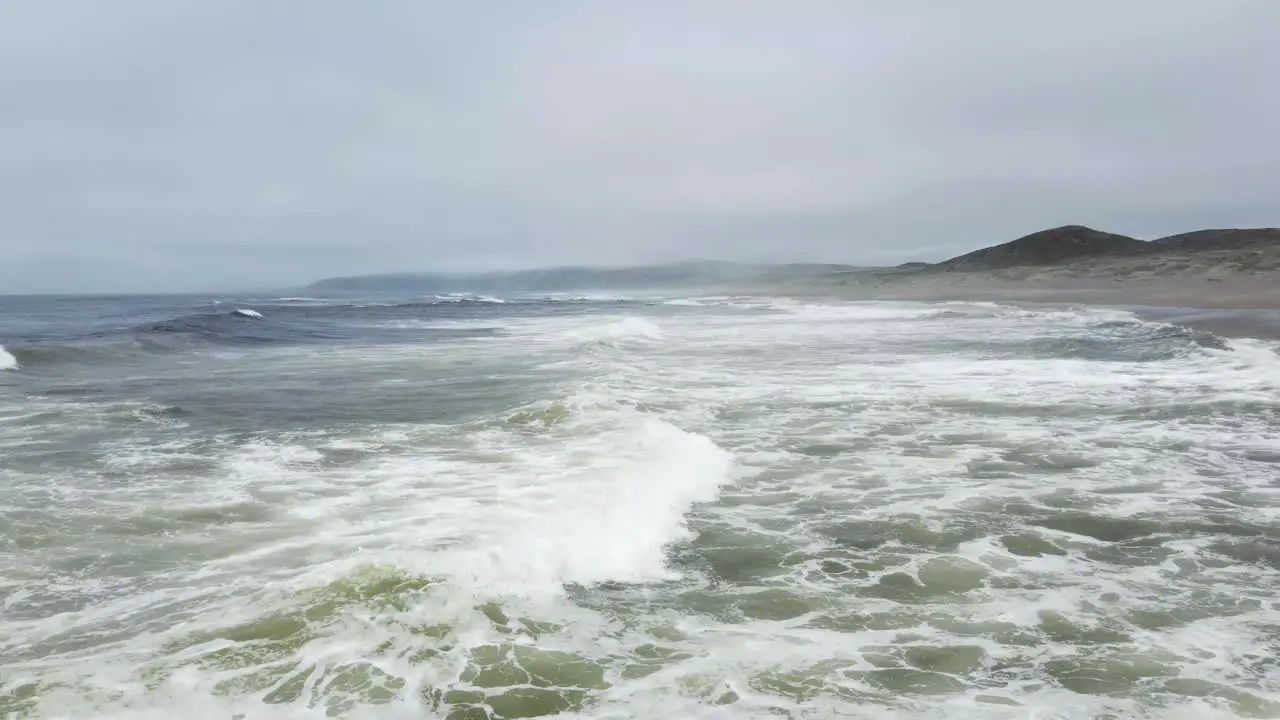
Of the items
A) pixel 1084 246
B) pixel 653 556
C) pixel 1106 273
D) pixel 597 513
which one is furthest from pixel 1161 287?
pixel 653 556

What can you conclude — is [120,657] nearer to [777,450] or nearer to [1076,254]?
[777,450]

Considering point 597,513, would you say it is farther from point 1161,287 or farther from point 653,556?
point 1161,287

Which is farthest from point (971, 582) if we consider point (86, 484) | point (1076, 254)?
point (1076, 254)

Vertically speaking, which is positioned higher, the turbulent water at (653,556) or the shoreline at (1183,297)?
the shoreline at (1183,297)

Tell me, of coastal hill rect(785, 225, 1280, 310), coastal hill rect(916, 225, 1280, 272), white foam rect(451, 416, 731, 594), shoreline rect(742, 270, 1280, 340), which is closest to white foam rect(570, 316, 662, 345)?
white foam rect(451, 416, 731, 594)

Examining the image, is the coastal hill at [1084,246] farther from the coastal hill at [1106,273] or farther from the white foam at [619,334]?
the white foam at [619,334]

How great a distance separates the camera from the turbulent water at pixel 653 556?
12.5ft

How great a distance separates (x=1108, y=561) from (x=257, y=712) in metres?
5.33

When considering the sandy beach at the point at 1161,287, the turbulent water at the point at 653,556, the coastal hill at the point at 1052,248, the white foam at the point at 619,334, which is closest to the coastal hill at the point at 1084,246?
the coastal hill at the point at 1052,248

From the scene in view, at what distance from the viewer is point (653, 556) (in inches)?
219

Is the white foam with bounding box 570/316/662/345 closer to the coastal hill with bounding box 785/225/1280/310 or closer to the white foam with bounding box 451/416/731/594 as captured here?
the white foam with bounding box 451/416/731/594

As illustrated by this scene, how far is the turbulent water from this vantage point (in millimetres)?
3818

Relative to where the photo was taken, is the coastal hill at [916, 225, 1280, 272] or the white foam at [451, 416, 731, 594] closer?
the white foam at [451, 416, 731, 594]

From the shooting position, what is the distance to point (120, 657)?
4059mm
